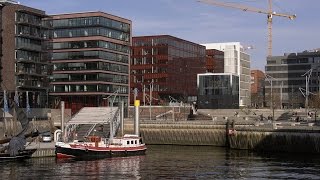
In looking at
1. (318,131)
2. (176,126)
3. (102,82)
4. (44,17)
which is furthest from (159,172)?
(102,82)

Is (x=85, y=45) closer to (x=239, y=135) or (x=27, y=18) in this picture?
(x=27, y=18)

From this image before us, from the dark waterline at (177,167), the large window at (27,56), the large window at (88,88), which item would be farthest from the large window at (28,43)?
the dark waterline at (177,167)

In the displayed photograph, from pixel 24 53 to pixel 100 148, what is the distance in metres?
71.4

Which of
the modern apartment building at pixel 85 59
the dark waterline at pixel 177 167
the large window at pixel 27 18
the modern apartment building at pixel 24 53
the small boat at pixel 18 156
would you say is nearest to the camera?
the dark waterline at pixel 177 167

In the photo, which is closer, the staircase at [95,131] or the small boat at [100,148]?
the small boat at [100,148]

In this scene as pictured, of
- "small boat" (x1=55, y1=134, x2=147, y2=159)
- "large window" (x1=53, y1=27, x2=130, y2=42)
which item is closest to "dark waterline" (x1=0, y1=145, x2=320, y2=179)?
"small boat" (x1=55, y1=134, x2=147, y2=159)

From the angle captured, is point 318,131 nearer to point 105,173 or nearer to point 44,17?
point 105,173

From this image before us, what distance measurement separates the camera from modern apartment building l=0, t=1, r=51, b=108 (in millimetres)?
146375

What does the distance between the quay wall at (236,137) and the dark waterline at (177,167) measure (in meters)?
4.09

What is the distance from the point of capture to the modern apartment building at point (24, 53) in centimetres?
14638

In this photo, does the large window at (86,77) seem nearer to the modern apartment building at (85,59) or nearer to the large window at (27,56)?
the modern apartment building at (85,59)

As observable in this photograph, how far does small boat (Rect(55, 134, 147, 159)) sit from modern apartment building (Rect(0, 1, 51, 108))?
189 ft

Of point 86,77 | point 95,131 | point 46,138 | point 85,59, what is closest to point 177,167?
point 46,138

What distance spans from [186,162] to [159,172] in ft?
42.1
